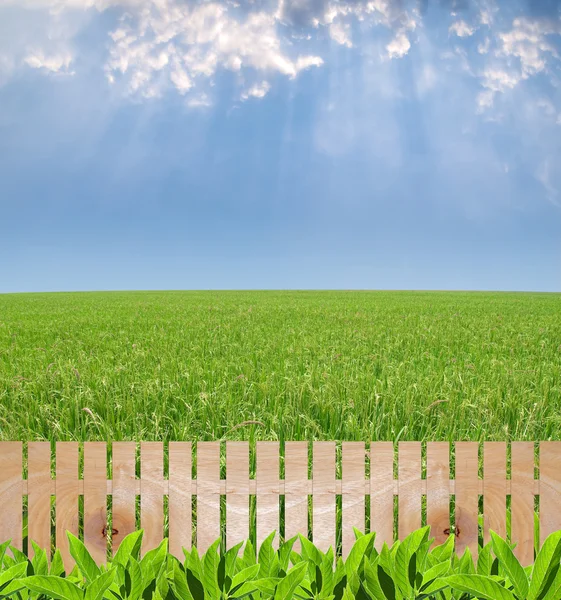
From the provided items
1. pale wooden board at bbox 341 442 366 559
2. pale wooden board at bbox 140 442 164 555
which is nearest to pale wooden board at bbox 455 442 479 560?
pale wooden board at bbox 341 442 366 559

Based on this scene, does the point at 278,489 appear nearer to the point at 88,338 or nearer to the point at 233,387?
the point at 233,387

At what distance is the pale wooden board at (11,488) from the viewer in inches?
101

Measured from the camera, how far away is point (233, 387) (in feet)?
19.0

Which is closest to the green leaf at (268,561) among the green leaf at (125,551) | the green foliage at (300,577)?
the green foliage at (300,577)

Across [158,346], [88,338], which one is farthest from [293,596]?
[88,338]

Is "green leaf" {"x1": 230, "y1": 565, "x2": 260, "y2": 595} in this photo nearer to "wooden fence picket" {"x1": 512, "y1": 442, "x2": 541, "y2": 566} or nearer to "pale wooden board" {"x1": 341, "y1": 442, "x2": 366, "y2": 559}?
"pale wooden board" {"x1": 341, "y1": 442, "x2": 366, "y2": 559}

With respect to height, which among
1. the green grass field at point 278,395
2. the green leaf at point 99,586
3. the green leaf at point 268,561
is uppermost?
the green leaf at point 99,586

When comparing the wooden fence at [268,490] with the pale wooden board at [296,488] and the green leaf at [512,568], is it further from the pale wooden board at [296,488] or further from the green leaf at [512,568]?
the green leaf at [512,568]

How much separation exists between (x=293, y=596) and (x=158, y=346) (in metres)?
7.72

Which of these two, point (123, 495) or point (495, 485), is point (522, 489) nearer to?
point (495, 485)

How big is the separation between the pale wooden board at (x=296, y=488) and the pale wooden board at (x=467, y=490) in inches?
33.8

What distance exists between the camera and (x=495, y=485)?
8.66ft

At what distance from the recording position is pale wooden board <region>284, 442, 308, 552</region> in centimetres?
247

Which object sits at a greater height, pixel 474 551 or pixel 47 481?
pixel 47 481
